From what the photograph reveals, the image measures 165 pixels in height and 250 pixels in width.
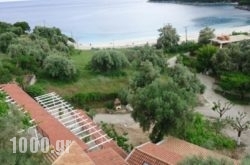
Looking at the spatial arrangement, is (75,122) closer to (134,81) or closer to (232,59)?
(134,81)

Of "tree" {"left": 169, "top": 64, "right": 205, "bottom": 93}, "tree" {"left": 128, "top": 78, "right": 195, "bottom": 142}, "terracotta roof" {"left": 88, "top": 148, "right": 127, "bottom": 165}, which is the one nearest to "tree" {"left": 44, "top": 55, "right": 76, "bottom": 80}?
"tree" {"left": 169, "top": 64, "right": 205, "bottom": 93}

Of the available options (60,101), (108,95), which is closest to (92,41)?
(108,95)

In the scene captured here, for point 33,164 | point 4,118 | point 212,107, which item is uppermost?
point 4,118

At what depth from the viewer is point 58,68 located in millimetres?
35344

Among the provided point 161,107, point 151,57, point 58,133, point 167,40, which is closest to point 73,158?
point 58,133

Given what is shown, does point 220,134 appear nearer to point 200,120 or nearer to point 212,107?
point 200,120

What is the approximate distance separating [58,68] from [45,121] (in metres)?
14.2

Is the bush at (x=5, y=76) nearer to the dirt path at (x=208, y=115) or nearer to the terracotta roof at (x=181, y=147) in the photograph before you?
the dirt path at (x=208, y=115)

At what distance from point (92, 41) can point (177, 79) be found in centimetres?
4604

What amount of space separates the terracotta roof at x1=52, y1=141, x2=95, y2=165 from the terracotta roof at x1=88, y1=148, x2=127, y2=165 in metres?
1.07

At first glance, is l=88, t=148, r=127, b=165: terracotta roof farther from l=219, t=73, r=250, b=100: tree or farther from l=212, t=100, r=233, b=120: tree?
l=219, t=73, r=250, b=100: tree

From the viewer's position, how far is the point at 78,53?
5019 centimetres

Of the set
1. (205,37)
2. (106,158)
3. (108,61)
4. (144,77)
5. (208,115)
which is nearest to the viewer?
(106,158)

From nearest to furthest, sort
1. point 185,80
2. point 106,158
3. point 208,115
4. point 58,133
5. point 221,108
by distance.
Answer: point 106,158 < point 58,133 < point 208,115 < point 185,80 < point 221,108
